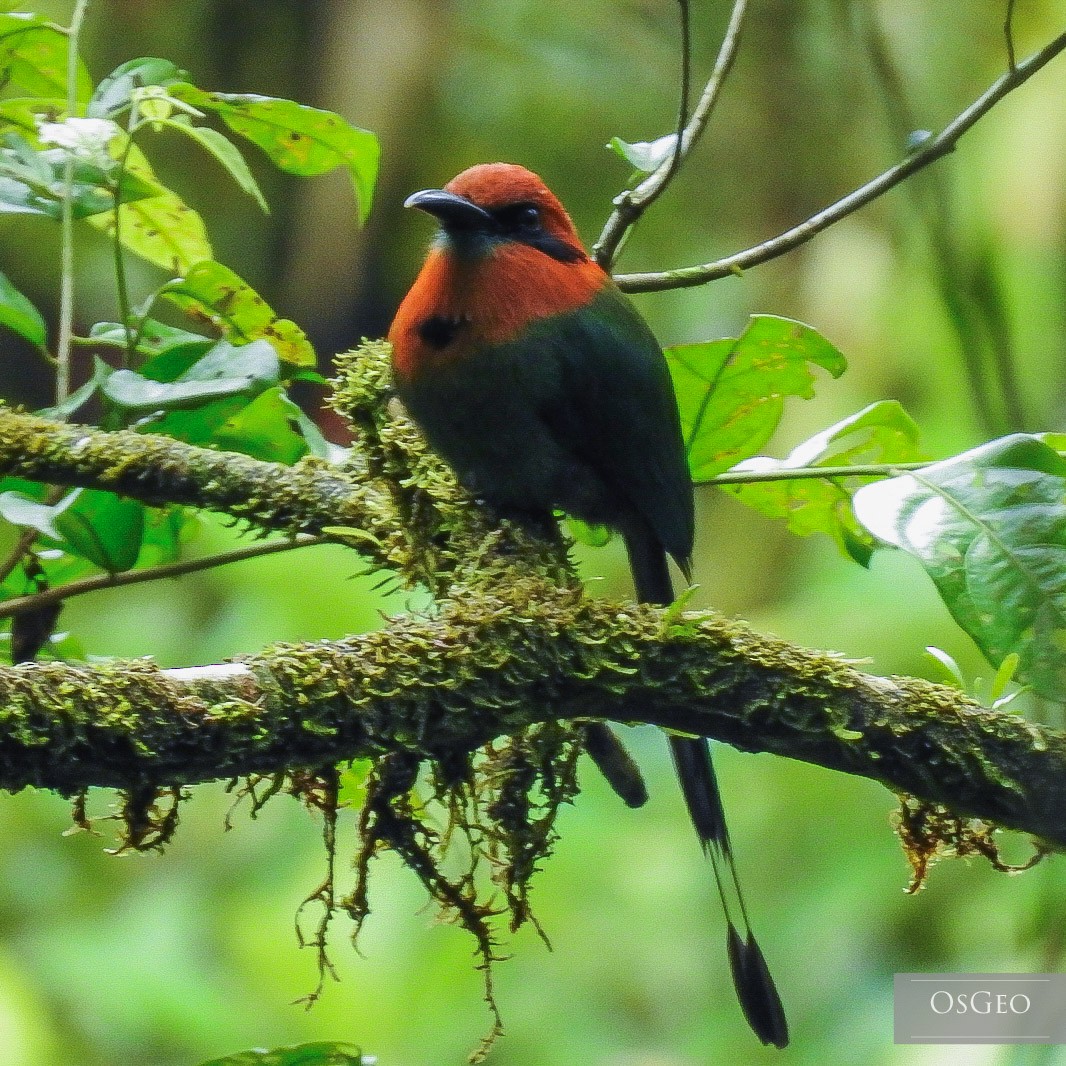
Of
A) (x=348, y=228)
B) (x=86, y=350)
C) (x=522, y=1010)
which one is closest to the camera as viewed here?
(x=522, y=1010)

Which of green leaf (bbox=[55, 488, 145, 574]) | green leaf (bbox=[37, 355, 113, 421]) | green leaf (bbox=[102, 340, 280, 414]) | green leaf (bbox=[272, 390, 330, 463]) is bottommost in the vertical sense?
green leaf (bbox=[55, 488, 145, 574])

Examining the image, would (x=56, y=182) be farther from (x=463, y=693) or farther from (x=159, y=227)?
Answer: (x=463, y=693)

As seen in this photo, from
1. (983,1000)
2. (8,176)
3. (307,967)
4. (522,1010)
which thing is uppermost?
(8,176)

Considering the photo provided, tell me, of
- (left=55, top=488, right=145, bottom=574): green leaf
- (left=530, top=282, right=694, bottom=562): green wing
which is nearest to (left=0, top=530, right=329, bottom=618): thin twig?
(left=55, top=488, right=145, bottom=574): green leaf

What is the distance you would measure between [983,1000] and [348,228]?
11.0ft

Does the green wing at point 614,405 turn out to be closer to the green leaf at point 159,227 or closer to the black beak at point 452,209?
the black beak at point 452,209

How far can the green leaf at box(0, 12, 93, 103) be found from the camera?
4.38 feet

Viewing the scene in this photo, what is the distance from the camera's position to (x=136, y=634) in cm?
339

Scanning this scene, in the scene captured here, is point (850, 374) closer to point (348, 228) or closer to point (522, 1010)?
point (348, 228)

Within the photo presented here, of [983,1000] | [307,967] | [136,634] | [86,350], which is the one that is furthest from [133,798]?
[86,350]

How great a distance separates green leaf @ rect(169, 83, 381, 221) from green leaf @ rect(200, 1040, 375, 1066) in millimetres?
846

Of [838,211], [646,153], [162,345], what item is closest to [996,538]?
[838,211]

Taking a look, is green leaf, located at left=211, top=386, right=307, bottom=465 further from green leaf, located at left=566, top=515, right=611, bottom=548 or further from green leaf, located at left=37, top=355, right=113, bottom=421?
green leaf, located at left=566, top=515, right=611, bottom=548

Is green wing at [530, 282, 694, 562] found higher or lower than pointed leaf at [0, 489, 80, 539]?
higher
